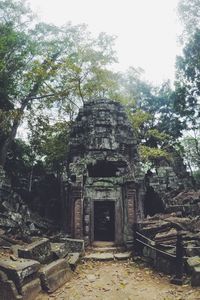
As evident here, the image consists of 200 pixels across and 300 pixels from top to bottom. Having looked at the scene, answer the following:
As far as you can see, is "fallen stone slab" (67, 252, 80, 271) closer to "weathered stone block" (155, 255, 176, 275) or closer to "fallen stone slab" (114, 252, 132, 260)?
"fallen stone slab" (114, 252, 132, 260)

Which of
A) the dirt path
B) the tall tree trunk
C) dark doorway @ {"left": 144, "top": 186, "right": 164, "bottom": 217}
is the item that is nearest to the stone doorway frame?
the dirt path

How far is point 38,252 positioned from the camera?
879cm

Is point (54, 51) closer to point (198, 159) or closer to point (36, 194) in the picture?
point (36, 194)

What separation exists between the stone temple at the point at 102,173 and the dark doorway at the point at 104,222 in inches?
4.7

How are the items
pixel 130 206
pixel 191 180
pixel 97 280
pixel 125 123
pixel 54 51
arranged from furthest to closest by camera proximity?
pixel 191 180 → pixel 54 51 → pixel 125 123 → pixel 130 206 → pixel 97 280

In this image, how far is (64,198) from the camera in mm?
14797

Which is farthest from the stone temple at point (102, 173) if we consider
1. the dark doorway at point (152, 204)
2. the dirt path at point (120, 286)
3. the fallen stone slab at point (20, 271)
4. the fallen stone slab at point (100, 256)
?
the fallen stone slab at point (20, 271)

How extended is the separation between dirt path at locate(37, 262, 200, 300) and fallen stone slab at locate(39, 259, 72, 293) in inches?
6.6

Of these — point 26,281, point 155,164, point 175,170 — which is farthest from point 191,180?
point 26,281

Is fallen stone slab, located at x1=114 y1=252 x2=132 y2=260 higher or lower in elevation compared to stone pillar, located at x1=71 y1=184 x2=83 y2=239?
lower

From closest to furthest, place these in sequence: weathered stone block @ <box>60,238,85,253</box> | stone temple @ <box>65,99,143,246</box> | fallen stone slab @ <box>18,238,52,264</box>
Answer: fallen stone slab @ <box>18,238,52,264</box> → weathered stone block @ <box>60,238,85,253</box> → stone temple @ <box>65,99,143,246</box>

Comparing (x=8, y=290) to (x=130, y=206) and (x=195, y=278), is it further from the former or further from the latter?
(x=130, y=206)

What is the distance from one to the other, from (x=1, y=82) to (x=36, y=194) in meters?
7.75

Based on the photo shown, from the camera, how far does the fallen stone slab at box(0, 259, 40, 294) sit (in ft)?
23.1
